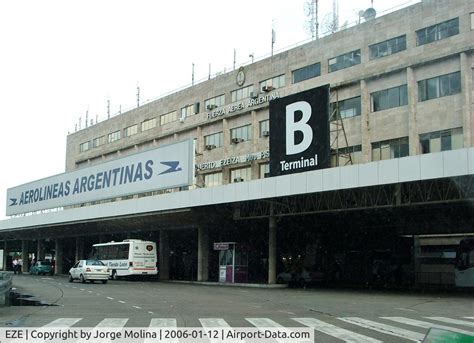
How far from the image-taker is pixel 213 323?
13.7 metres

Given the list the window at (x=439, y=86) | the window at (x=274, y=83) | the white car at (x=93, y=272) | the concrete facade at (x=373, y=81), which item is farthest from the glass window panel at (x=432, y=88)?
the white car at (x=93, y=272)

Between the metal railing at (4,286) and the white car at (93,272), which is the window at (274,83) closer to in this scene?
the white car at (93,272)

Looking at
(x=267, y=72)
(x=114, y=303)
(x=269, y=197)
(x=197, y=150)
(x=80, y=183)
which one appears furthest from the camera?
(x=197, y=150)

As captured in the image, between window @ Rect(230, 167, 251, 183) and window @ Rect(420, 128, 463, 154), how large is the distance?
18185mm

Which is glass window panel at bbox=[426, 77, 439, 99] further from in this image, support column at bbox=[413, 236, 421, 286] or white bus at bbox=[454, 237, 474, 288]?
support column at bbox=[413, 236, 421, 286]

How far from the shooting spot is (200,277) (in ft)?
148

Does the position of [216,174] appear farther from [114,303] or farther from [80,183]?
[114,303]

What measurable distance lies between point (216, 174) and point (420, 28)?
25158 millimetres

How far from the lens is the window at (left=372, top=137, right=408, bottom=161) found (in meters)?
41.0

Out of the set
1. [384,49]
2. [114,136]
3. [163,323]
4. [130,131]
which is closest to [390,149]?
[384,49]

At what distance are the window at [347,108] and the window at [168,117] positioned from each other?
74.3ft

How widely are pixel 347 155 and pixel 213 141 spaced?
17587 millimetres

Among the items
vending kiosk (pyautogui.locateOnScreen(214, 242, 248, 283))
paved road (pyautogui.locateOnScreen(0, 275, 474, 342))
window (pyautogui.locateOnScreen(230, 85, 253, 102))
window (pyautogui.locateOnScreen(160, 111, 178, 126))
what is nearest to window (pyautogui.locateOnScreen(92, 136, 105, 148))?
window (pyautogui.locateOnScreen(160, 111, 178, 126))

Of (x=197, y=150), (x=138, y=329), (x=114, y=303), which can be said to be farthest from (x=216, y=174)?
(x=138, y=329)
